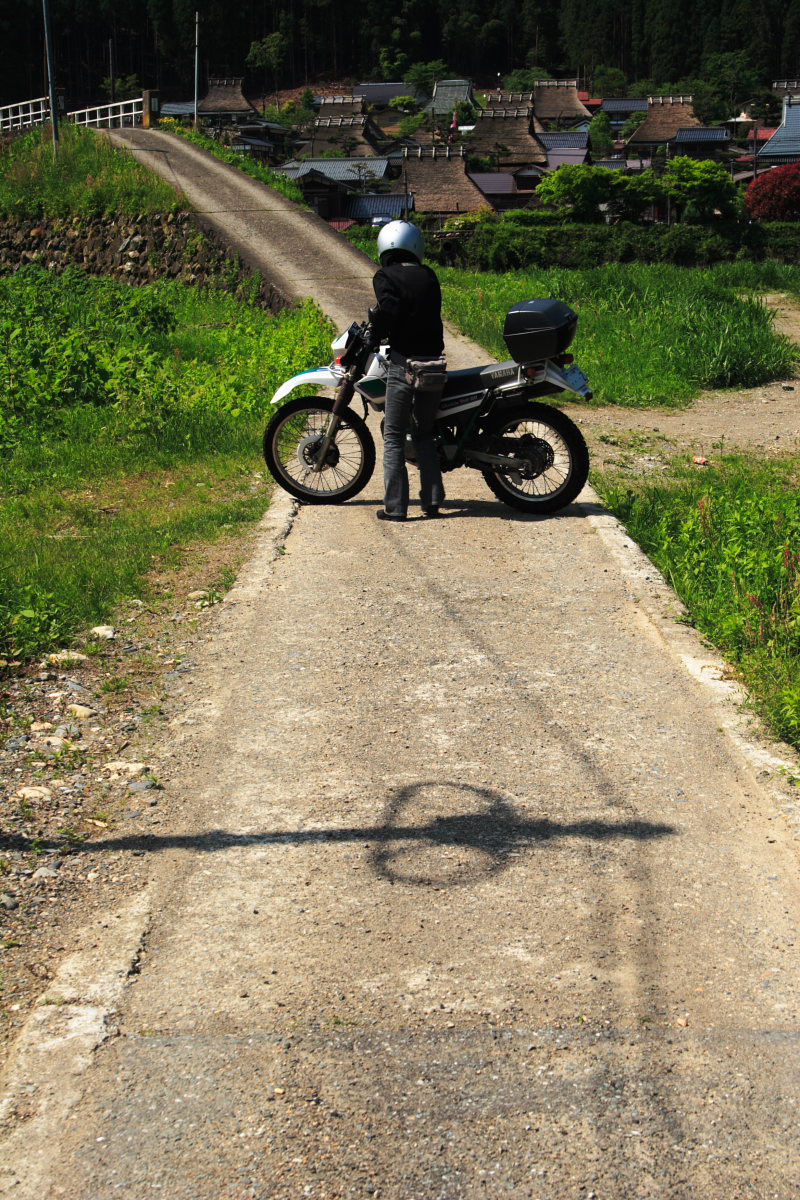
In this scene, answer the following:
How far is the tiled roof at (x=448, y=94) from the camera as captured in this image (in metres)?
104

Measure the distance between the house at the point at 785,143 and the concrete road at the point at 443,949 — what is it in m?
68.7

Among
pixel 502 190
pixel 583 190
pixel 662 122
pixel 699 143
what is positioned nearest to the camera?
pixel 583 190

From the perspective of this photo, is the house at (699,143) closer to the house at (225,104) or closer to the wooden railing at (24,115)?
the house at (225,104)

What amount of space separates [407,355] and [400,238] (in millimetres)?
705

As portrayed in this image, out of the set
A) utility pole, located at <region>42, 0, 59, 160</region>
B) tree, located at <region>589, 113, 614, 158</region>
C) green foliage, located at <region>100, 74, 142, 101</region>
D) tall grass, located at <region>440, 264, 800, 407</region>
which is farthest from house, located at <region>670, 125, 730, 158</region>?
tall grass, located at <region>440, 264, 800, 407</region>

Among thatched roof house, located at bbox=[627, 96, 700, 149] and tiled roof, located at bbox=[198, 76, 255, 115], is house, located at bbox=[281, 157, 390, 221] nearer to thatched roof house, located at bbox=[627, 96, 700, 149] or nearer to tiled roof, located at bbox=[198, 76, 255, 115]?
thatched roof house, located at bbox=[627, 96, 700, 149]

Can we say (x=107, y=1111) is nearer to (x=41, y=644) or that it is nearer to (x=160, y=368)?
(x=41, y=644)

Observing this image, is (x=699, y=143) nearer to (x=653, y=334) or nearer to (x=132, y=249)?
(x=132, y=249)

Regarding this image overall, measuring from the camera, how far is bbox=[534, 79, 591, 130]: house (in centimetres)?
10162

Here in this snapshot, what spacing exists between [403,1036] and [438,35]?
5606 inches

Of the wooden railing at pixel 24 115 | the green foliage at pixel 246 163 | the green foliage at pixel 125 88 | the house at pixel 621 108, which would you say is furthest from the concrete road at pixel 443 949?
the house at pixel 621 108

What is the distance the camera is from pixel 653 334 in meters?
14.9

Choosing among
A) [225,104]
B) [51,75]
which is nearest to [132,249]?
[51,75]

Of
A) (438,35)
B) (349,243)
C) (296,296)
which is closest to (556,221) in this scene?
(349,243)
